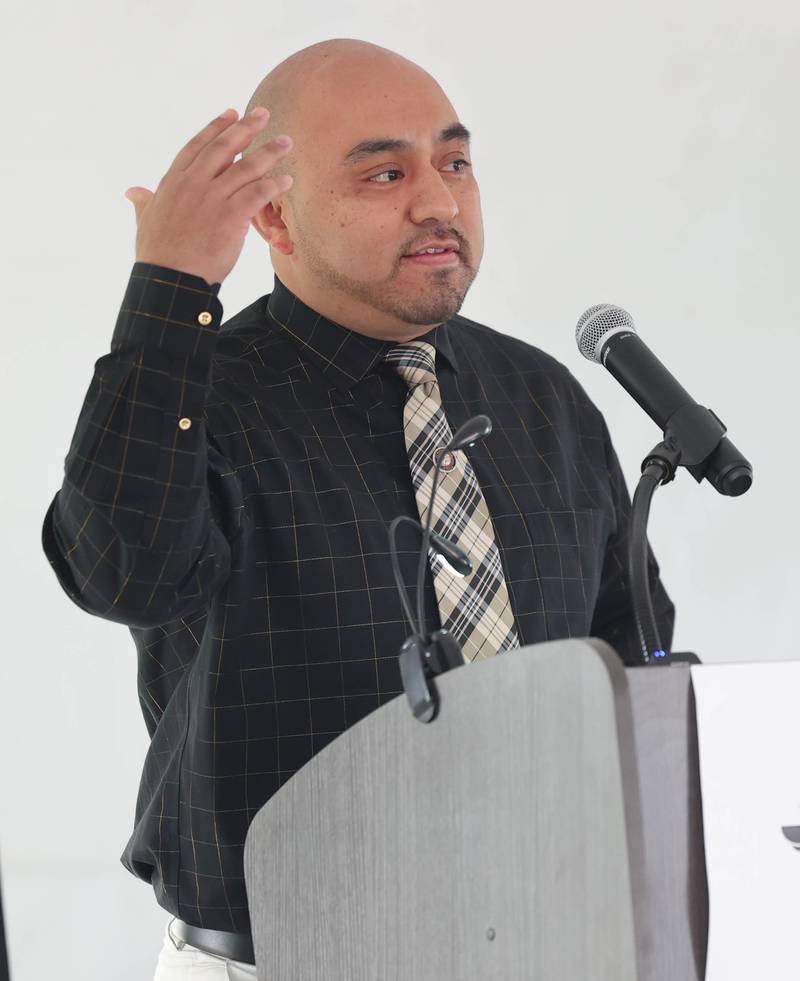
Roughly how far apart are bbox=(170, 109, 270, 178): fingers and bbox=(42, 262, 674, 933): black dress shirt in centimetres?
10

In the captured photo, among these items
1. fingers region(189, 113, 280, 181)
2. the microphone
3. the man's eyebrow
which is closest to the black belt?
the microphone

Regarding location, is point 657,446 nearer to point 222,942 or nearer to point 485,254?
point 222,942

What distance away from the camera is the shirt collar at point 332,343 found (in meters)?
1.54

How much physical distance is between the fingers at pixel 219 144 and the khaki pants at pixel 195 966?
0.83 m

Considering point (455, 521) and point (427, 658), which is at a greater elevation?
point (455, 521)

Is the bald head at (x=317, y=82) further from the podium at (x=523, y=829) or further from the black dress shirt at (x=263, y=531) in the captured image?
the podium at (x=523, y=829)

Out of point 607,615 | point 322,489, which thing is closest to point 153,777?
point 322,489

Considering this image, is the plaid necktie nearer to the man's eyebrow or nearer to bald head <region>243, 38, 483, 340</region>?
bald head <region>243, 38, 483, 340</region>

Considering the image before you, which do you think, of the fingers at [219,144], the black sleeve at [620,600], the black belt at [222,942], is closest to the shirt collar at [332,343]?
the black sleeve at [620,600]

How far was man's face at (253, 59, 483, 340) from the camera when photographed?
1.49 metres

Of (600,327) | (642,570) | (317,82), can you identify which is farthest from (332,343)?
(642,570)

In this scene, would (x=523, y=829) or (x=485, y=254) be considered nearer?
(x=523, y=829)

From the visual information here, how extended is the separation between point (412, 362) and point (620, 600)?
438 mm

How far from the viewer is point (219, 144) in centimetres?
110
